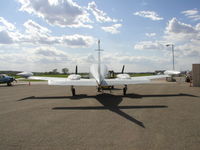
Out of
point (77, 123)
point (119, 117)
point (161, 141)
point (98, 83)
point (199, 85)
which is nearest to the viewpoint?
point (161, 141)

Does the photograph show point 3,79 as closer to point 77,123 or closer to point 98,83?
point 98,83

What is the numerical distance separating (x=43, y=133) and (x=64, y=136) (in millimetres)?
859

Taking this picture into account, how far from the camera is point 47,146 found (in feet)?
17.1

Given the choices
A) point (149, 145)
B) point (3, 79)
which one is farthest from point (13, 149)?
point (3, 79)

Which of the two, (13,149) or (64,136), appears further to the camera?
(64,136)

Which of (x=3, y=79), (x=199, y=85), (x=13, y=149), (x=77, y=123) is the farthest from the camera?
(x=3, y=79)

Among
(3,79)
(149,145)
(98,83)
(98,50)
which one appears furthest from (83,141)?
(3,79)

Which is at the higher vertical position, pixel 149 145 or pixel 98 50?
pixel 98 50

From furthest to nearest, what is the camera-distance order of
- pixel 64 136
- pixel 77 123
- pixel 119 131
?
pixel 77 123, pixel 119 131, pixel 64 136

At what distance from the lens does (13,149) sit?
5.05m

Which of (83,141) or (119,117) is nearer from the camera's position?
(83,141)

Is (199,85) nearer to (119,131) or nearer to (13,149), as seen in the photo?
(119,131)

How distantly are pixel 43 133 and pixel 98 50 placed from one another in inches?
484

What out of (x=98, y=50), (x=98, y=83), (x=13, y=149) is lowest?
(x=13, y=149)
